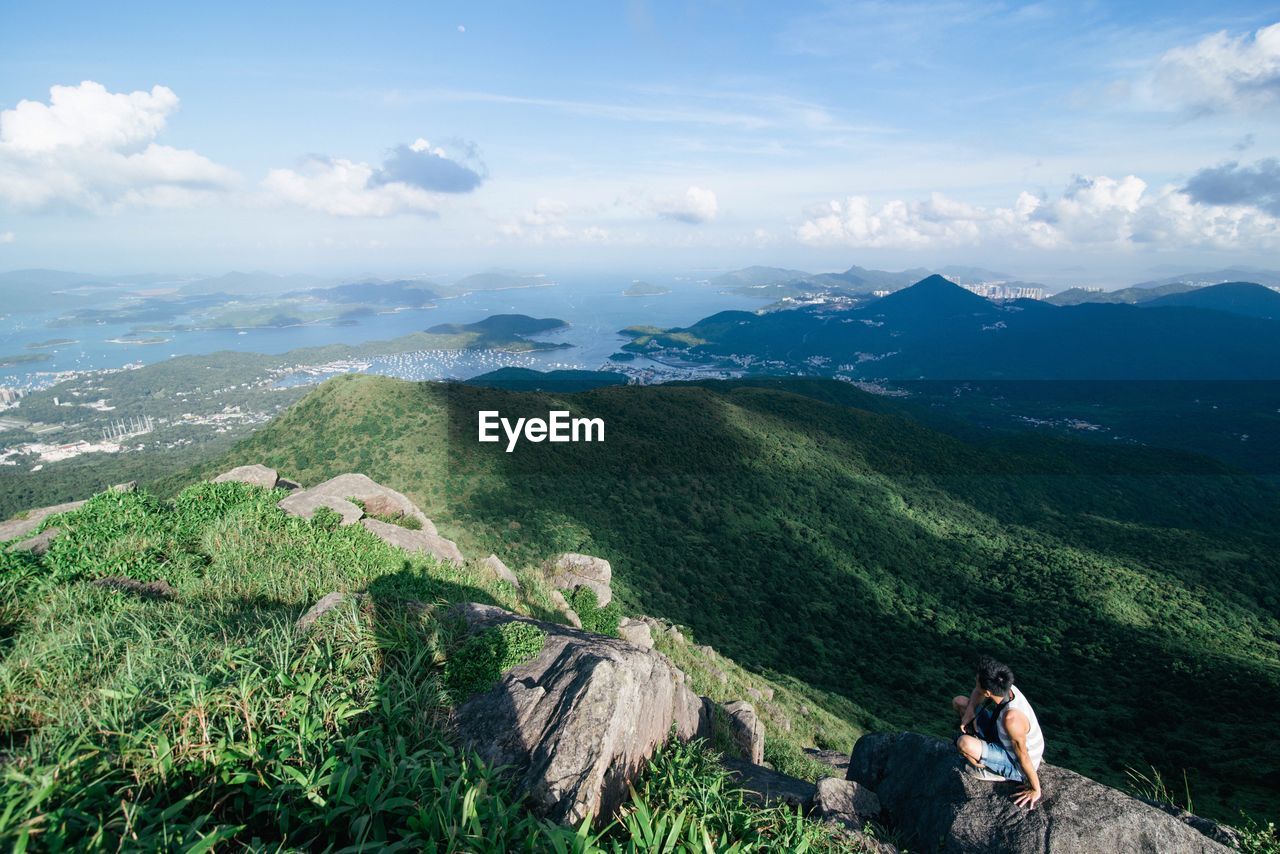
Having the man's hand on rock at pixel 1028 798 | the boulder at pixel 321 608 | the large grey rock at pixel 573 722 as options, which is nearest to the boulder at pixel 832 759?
the man's hand on rock at pixel 1028 798

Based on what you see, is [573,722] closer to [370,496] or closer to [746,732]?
[746,732]

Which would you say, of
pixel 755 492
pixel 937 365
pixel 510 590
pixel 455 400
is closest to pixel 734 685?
pixel 510 590

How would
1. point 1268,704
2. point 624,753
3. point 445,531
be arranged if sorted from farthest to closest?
1. point 445,531
2. point 1268,704
3. point 624,753

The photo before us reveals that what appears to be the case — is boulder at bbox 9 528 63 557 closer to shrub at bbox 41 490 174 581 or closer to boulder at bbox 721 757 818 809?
shrub at bbox 41 490 174 581

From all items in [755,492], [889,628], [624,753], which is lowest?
[889,628]

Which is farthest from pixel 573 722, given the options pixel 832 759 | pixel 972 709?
pixel 832 759

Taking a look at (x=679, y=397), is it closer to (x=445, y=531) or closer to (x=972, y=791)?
(x=445, y=531)
